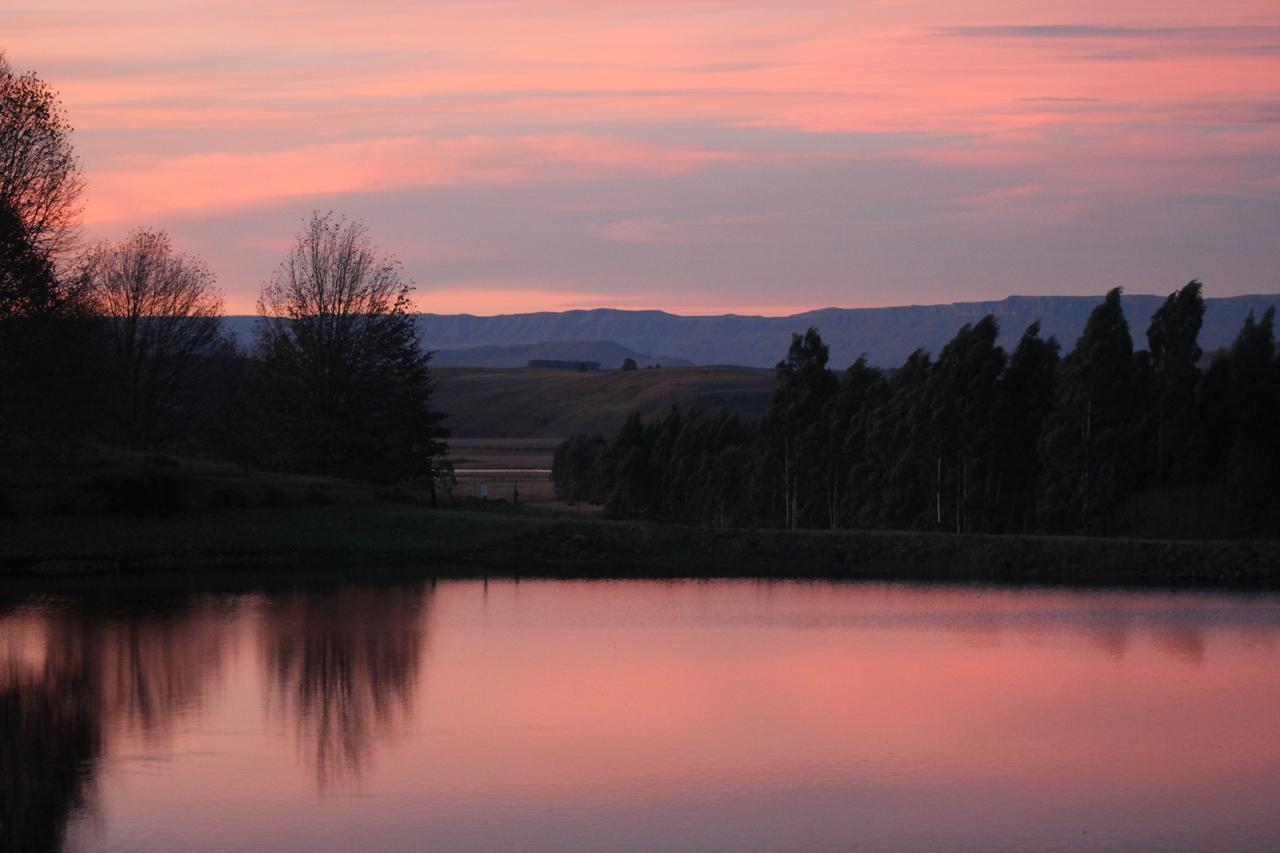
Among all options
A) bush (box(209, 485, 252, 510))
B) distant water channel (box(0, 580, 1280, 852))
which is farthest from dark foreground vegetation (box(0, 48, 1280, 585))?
distant water channel (box(0, 580, 1280, 852))

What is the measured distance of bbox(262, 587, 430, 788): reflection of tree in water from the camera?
18.0 metres

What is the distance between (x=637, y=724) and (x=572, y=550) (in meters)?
19.2

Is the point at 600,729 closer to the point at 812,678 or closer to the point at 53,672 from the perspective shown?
the point at 812,678

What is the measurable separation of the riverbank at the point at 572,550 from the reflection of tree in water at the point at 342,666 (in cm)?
618

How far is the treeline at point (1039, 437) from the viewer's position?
134 feet

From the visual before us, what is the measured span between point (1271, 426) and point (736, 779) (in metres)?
30.4

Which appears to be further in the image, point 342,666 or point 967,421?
point 967,421

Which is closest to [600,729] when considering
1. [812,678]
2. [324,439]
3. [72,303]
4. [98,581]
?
[812,678]

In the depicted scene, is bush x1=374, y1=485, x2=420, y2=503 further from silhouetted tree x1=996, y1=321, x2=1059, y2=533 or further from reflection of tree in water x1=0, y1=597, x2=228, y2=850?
silhouetted tree x1=996, y1=321, x2=1059, y2=533

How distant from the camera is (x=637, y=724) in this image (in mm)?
18406

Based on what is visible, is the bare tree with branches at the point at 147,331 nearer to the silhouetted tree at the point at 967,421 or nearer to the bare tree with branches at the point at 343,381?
the bare tree with branches at the point at 343,381

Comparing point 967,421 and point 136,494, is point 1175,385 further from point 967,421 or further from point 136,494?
point 136,494

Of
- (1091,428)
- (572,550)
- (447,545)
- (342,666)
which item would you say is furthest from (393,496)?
(342,666)

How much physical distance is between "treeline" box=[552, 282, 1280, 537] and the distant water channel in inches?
462
